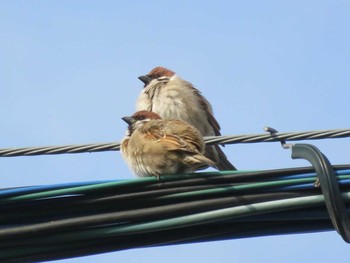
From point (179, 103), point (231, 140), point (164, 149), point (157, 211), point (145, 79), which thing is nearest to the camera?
point (157, 211)

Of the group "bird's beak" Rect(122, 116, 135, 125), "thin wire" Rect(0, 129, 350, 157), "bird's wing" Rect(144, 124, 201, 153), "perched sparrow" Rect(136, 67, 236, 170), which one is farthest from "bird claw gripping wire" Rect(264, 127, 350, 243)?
"perched sparrow" Rect(136, 67, 236, 170)

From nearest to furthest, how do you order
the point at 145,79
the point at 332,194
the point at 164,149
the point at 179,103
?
the point at 332,194, the point at 164,149, the point at 179,103, the point at 145,79

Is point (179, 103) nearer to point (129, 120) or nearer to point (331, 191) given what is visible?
point (129, 120)

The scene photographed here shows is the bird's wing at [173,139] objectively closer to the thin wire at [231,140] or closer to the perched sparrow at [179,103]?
the thin wire at [231,140]

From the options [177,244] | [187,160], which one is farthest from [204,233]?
[187,160]

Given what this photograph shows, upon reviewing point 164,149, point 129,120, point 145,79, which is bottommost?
point 164,149

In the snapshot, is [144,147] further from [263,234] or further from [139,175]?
[263,234]

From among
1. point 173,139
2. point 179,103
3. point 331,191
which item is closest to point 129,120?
point 173,139

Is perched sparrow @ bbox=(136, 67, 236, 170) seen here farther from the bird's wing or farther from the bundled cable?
the bundled cable
